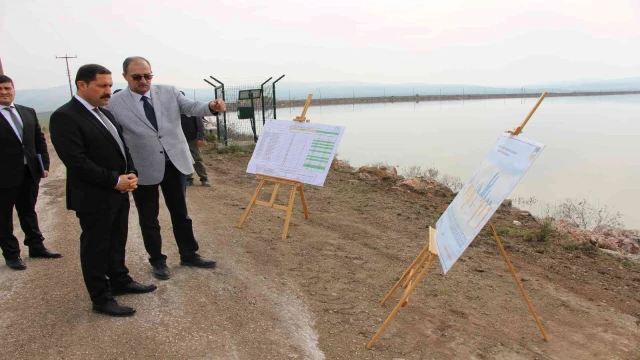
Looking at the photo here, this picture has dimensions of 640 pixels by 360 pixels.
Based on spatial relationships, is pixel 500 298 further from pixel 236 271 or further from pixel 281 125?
pixel 281 125

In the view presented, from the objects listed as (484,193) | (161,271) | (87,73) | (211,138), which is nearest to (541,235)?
(484,193)

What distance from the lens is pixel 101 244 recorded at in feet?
9.64

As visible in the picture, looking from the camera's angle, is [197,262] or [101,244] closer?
[101,244]

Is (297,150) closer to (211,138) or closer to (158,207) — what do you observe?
(158,207)

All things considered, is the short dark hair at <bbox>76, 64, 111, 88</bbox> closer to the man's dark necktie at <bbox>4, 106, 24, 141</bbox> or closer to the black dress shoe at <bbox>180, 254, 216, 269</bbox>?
the man's dark necktie at <bbox>4, 106, 24, 141</bbox>

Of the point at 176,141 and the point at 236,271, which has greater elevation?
the point at 176,141

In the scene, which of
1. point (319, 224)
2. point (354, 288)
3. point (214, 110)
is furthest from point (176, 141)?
point (319, 224)

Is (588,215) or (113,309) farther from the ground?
(113,309)

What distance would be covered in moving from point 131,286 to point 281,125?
2.81 m

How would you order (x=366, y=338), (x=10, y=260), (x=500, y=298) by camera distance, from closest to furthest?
1. (x=366, y=338)
2. (x=500, y=298)
3. (x=10, y=260)

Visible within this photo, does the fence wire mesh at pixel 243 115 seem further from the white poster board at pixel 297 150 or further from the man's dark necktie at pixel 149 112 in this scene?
the man's dark necktie at pixel 149 112

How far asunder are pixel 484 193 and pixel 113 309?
2.75m

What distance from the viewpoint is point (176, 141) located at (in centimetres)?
354

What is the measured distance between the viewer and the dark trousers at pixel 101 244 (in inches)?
114
